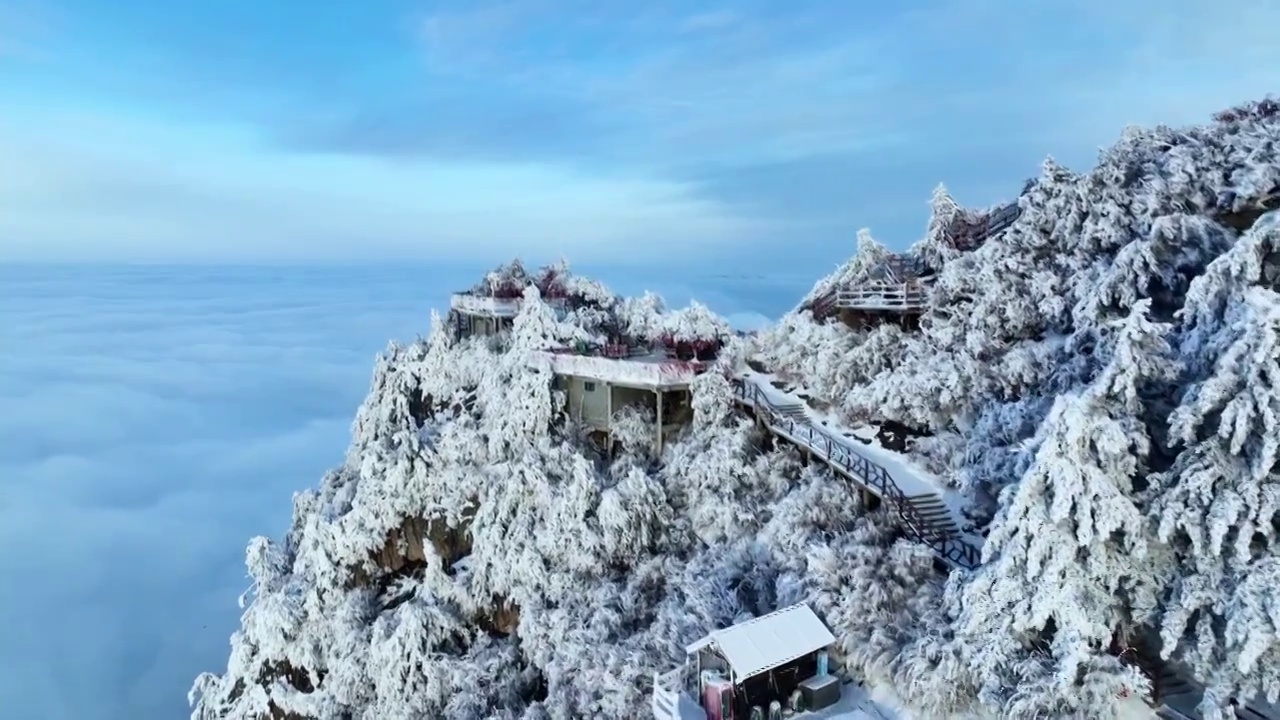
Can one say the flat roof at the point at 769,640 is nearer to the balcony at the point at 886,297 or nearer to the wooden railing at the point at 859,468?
the wooden railing at the point at 859,468

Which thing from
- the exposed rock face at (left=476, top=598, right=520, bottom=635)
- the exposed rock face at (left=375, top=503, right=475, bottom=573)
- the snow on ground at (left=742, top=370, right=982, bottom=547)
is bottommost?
the exposed rock face at (left=476, top=598, right=520, bottom=635)

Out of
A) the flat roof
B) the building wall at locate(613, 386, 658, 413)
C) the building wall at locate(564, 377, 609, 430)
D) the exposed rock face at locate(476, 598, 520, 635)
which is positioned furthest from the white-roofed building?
the building wall at locate(564, 377, 609, 430)

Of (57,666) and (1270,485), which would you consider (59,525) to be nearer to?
(57,666)

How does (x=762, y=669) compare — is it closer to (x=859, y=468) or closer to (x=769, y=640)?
(x=769, y=640)

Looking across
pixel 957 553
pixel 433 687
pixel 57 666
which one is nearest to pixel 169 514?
pixel 57 666

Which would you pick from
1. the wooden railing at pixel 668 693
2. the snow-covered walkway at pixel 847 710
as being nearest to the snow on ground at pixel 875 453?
the snow-covered walkway at pixel 847 710

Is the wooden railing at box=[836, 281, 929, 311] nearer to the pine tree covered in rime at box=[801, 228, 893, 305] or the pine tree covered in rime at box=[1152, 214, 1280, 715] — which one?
the pine tree covered in rime at box=[801, 228, 893, 305]

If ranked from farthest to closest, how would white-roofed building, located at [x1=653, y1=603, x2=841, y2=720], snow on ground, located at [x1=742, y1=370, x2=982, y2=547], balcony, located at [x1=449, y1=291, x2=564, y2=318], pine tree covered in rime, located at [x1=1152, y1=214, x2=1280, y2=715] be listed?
1. balcony, located at [x1=449, y1=291, x2=564, y2=318]
2. snow on ground, located at [x1=742, y1=370, x2=982, y2=547]
3. white-roofed building, located at [x1=653, y1=603, x2=841, y2=720]
4. pine tree covered in rime, located at [x1=1152, y1=214, x2=1280, y2=715]
